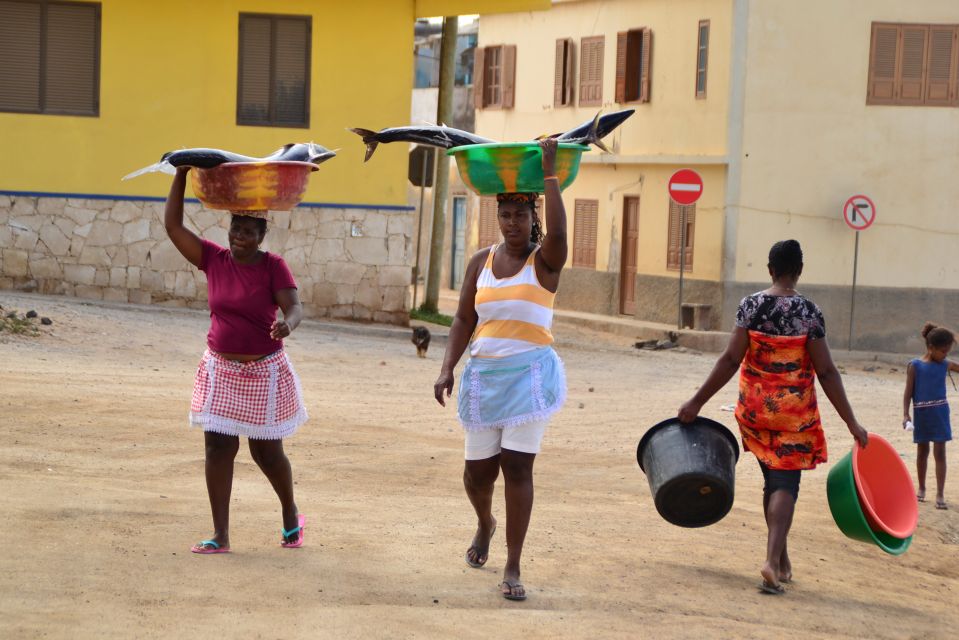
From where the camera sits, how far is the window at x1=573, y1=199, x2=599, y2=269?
91.8 ft

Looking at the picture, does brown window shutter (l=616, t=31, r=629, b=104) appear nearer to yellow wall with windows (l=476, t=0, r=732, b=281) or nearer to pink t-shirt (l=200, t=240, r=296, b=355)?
yellow wall with windows (l=476, t=0, r=732, b=281)

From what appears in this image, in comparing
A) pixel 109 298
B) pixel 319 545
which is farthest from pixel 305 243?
pixel 319 545

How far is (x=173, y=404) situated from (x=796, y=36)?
15.2 metres

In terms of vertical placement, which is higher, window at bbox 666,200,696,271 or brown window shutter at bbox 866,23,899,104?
brown window shutter at bbox 866,23,899,104

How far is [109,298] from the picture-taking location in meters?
18.8

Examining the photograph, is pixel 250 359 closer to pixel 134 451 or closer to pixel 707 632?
pixel 707 632

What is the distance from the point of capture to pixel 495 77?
31203 millimetres

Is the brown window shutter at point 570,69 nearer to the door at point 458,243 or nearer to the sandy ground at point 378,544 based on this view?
the door at point 458,243

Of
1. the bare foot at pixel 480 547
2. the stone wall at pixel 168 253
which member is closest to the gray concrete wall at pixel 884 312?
the stone wall at pixel 168 253

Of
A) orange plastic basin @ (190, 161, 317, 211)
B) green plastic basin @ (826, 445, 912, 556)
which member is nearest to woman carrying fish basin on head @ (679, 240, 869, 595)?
green plastic basin @ (826, 445, 912, 556)

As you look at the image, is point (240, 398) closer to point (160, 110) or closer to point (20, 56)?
point (160, 110)

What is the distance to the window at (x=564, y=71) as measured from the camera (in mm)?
28219

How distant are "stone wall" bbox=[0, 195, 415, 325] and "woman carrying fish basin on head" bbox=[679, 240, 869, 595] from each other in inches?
510

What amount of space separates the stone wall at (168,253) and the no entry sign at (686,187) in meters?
5.53
